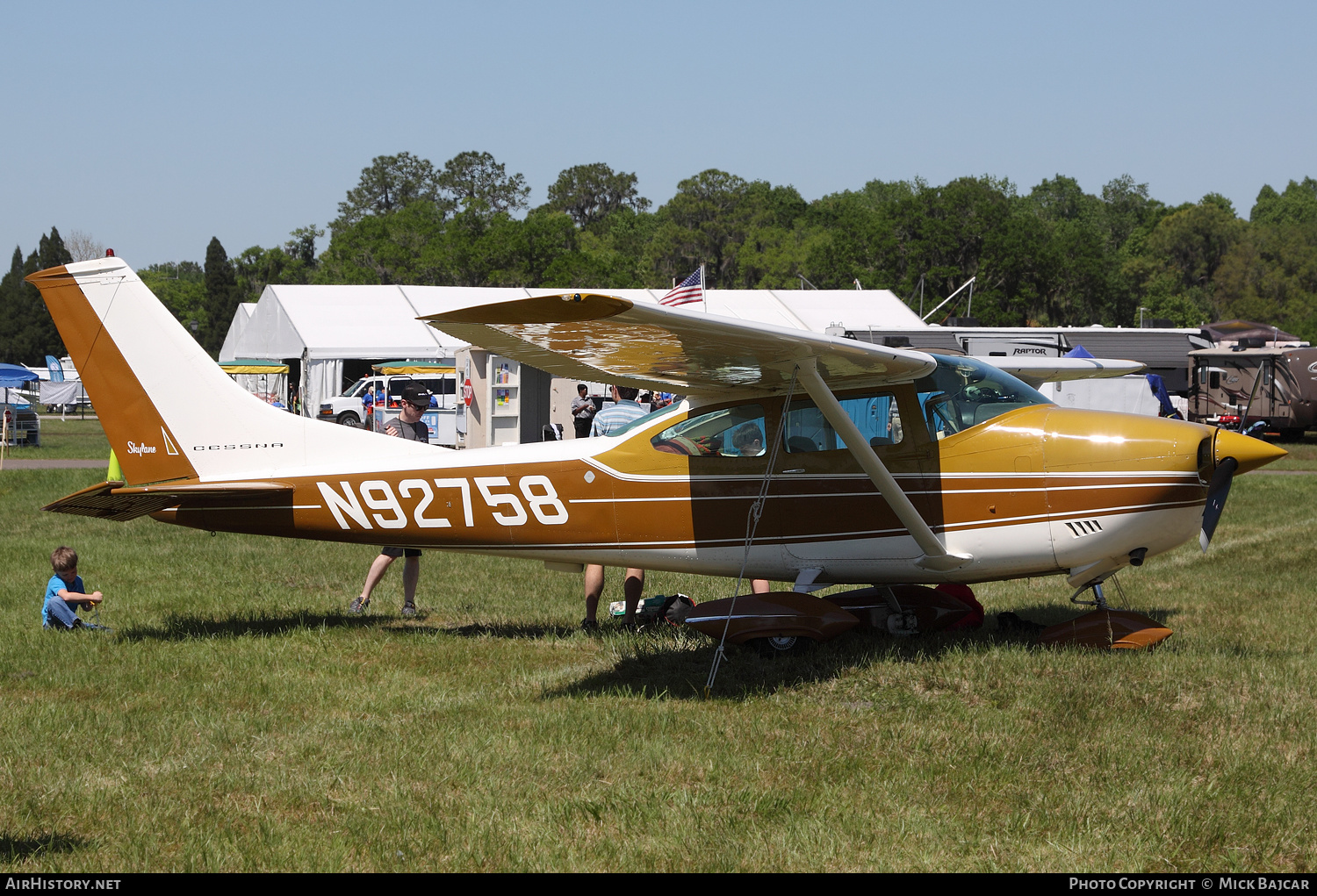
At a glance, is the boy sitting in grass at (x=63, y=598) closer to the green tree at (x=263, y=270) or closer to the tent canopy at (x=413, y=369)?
the tent canopy at (x=413, y=369)

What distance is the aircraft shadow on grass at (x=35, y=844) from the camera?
429 cm

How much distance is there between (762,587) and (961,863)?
4.71 meters

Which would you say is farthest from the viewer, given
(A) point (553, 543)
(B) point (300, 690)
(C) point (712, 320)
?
(A) point (553, 543)

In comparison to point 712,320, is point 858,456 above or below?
below

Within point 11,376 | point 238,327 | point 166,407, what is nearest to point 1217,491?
point 166,407

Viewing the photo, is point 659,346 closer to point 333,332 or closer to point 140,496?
point 140,496

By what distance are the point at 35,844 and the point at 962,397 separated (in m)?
5.82

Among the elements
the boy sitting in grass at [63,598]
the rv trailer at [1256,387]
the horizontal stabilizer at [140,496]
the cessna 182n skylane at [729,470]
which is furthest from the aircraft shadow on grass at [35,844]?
the rv trailer at [1256,387]

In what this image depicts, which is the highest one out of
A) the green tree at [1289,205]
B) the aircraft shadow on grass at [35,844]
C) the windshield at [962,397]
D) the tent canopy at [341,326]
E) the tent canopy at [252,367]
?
the green tree at [1289,205]

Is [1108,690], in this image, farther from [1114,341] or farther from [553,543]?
[1114,341]

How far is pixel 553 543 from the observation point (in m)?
8.03

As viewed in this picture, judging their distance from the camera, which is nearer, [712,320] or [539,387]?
[712,320]

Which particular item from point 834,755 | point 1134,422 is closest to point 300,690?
point 834,755

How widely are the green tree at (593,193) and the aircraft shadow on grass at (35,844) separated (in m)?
136
